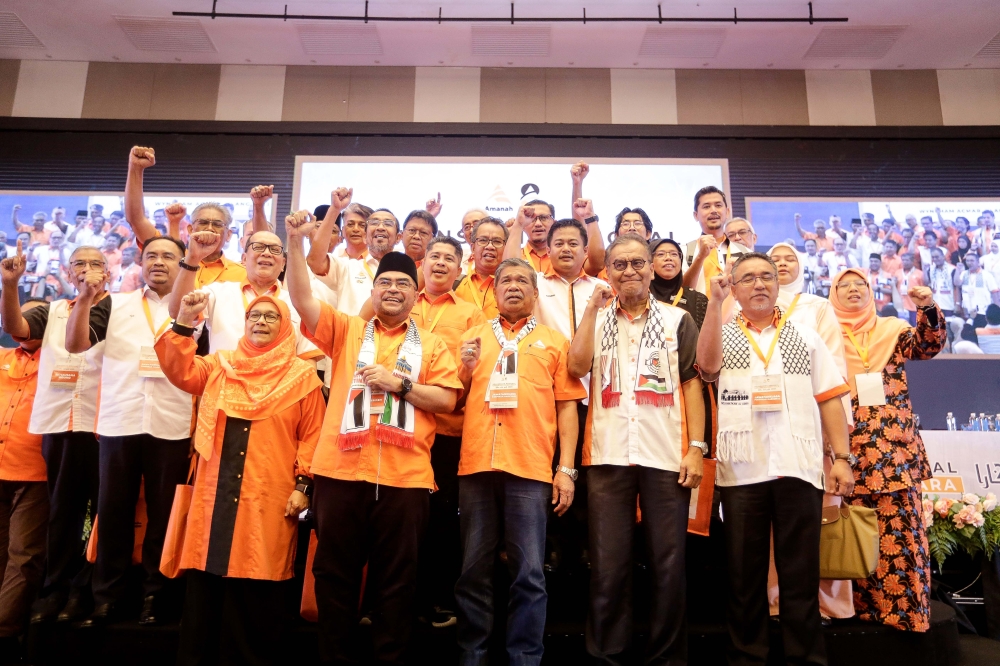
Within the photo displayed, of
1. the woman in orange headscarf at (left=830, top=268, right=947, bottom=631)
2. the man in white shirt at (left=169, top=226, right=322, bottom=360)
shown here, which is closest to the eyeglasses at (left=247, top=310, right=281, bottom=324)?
the man in white shirt at (left=169, top=226, right=322, bottom=360)

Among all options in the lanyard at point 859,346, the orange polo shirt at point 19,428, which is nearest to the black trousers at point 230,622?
the orange polo shirt at point 19,428

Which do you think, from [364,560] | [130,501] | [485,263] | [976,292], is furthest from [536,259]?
[976,292]

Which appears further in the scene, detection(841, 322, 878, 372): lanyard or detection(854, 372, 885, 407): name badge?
detection(841, 322, 878, 372): lanyard

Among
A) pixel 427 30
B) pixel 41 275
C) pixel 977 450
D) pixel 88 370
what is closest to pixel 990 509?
pixel 977 450

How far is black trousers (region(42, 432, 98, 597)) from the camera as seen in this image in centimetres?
313

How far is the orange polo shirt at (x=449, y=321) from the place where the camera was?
9.95 ft

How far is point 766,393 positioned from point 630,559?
0.88 m

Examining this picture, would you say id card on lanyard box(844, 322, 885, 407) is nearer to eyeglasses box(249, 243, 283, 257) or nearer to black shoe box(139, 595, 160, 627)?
eyeglasses box(249, 243, 283, 257)

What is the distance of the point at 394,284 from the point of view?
286cm

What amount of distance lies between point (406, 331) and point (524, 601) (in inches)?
46.9

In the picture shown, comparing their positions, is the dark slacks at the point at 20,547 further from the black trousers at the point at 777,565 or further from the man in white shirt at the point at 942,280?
the man in white shirt at the point at 942,280

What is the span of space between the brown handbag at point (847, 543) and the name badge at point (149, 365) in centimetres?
300

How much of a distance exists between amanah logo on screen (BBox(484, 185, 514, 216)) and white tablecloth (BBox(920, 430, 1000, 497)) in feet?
13.2

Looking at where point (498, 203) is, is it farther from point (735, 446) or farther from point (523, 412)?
point (735, 446)
